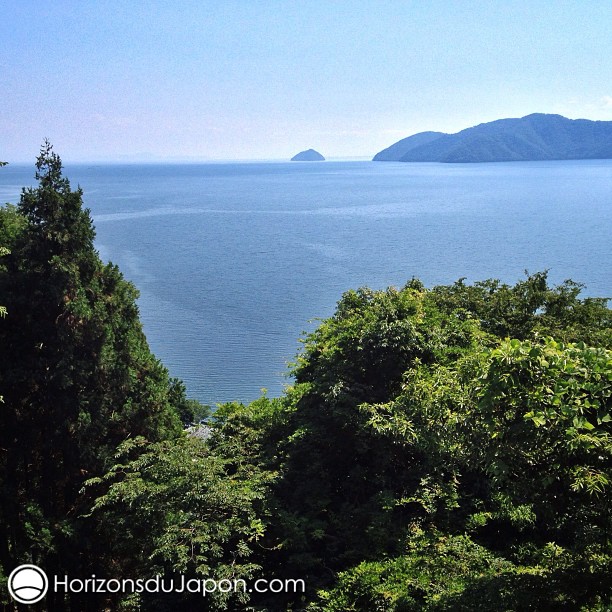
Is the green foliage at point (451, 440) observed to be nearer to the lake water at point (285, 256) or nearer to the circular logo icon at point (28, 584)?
the circular logo icon at point (28, 584)

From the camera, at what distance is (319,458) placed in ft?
41.4

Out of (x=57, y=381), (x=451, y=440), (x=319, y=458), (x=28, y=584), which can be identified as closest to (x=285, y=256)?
(x=57, y=381)

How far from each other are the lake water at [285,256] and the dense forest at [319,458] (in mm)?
6002

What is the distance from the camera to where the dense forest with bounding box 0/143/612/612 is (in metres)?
6.88

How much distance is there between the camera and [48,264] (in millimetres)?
13258

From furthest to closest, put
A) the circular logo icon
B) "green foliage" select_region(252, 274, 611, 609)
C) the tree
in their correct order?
1. the tree
2. the circular logo icon
3. "green foliage" select_region(252, 274, 611, 609)

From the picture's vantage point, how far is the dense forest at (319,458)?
688 cm

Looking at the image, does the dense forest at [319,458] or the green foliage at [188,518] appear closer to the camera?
the dense forest at [319,458]

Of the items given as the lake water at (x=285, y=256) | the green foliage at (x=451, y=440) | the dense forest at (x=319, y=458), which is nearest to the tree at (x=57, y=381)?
the dense forest at (x=319, y=458)

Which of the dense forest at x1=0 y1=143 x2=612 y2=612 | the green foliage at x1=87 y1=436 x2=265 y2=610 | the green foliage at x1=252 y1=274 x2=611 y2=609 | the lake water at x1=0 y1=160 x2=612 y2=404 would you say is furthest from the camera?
the lake water at x1=0 y1=160 x2=612 y2=404

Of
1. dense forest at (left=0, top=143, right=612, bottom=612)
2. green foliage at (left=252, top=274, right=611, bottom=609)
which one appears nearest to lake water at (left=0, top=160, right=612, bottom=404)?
green foliage at (left=252, top=274, right=611, bottom=609)

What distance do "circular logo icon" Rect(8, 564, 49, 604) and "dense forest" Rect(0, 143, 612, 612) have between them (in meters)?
0.35

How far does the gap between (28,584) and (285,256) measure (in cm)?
4990

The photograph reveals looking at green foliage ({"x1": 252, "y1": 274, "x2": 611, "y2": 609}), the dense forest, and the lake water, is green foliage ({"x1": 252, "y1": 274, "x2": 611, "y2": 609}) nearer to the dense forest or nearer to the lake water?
the dense forest
